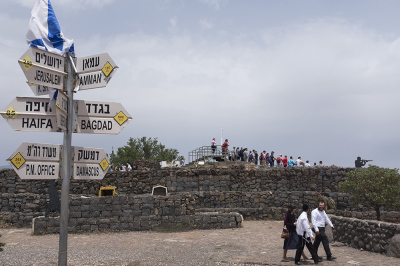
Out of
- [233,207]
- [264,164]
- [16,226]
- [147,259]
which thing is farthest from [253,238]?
[264,164]

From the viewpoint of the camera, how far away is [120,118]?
5234 mm

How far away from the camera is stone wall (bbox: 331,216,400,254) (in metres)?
9.89

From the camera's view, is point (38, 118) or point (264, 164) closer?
point (38, 118)

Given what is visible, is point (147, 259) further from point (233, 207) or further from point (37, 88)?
point (233, 207)

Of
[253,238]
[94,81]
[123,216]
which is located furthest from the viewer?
[123,216]

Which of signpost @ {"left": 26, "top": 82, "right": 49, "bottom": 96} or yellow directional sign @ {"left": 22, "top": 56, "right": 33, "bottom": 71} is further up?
yellow directional sign @ {"left": 22, "top": 56, "right": 33, "bottom": 71}

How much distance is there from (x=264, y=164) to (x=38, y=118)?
84.5 feet

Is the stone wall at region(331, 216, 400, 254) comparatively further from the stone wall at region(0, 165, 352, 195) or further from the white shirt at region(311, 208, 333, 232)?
the stone wall at region(0, 165, 352, 195)

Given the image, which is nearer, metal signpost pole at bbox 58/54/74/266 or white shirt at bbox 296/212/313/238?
metal signpost pole at bbox 58/54/74/266

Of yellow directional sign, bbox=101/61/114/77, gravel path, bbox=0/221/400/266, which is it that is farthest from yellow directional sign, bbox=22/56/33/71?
gravel path, bbox=0/221/400/266

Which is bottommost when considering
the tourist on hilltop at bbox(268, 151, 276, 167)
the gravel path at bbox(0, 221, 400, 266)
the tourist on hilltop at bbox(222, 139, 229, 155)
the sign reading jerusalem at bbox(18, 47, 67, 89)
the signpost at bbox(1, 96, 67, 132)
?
the gravel path at bbox(0, 221, 400, 266)

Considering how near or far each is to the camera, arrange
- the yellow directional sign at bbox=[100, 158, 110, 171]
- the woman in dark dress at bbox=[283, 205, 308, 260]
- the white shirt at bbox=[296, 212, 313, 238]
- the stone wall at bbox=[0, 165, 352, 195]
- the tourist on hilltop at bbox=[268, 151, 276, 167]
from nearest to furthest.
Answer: the yellow directional sign at bbox=[100, 158, 110, 171]
the white shirt at bbox=[296, 212, 313, 238]
the woman in dark dress at bbox=[283, 205, 308, 260]
the stone wall at bbox=[0, 165, 352, 195]
the tourist on hilltop at bbox=[268, 151, 276, 167]

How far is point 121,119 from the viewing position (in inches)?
206

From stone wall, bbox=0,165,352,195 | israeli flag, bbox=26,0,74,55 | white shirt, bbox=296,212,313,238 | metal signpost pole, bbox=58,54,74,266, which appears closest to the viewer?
metal signpost pole, bbox=58,54,74,266
